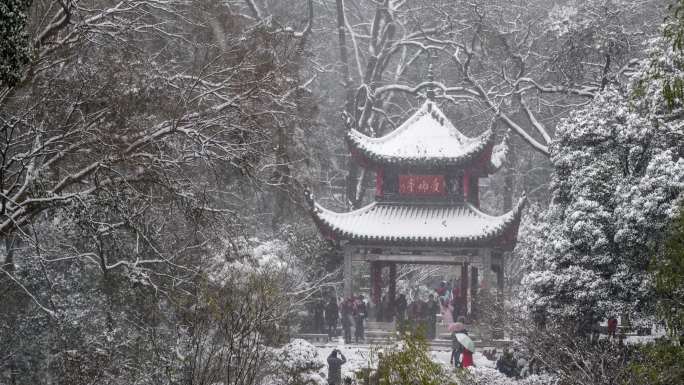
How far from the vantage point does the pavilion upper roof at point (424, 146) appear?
812 inches

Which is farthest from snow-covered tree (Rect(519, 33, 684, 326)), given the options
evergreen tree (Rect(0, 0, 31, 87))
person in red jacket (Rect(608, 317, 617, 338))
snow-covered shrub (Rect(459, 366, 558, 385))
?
evergreen tree (Rect(0, 0, 31, 87))

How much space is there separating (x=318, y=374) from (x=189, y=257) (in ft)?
8.48

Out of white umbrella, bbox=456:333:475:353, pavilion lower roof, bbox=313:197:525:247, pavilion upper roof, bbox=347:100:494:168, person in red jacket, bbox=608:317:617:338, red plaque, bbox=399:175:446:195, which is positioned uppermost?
pavilion upper roof, bbox=347:100:494:168

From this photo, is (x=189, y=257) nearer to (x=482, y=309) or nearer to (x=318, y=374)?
(x=318, y=374)

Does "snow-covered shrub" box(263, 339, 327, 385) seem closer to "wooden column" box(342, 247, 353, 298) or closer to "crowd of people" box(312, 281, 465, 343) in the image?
"crowd of people" box(312, 281, 465, 343)

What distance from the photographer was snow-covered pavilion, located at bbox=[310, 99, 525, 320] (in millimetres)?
20156

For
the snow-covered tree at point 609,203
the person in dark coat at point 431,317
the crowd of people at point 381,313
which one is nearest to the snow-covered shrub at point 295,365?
the snow-covered tree at point 609,203

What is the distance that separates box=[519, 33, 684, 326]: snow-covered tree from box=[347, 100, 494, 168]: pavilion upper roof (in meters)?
4.90

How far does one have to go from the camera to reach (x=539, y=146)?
2372cm

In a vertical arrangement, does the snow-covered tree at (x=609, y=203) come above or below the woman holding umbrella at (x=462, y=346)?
above

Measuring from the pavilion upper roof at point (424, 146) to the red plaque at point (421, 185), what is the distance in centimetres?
39

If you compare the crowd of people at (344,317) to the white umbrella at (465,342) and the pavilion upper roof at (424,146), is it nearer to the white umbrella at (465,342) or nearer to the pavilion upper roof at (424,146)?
the pavilion upper roof at (424,146)

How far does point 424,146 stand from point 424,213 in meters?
1.41

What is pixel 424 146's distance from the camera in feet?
69.5
